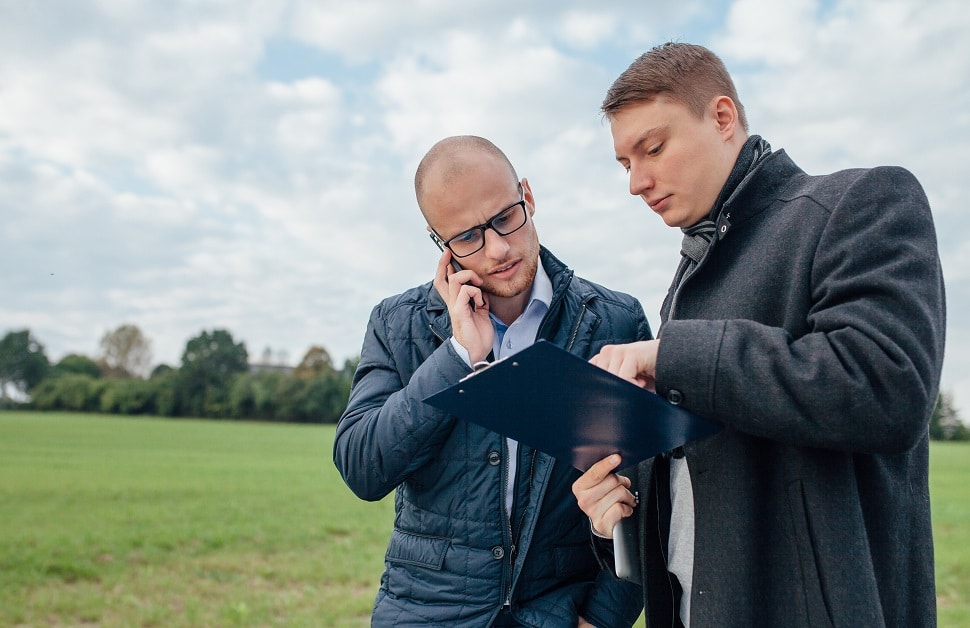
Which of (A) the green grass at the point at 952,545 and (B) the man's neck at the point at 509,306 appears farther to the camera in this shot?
(A) the green grass at the point at 952,545

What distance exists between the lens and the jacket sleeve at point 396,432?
9.23ft

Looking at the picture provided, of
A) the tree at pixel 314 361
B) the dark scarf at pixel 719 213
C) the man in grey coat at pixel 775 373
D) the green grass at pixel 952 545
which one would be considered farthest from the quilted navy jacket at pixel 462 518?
the tree at pixel 314 361

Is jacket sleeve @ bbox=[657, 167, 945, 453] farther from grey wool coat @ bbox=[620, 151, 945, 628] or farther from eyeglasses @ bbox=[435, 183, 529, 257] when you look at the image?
eyeglasses @ bbox=[435, 183, 529, 257]

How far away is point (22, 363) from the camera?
10781 centimetres

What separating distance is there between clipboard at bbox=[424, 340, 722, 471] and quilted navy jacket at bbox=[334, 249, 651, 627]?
646 mm

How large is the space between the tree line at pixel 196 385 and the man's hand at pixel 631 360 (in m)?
63.2

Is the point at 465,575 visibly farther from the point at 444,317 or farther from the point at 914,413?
the point at 914,413

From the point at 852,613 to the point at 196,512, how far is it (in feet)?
53.6

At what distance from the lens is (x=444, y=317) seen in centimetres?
321

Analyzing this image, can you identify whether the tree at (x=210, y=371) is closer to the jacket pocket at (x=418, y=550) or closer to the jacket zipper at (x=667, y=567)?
the jacket pocket at (x=418, y=550)

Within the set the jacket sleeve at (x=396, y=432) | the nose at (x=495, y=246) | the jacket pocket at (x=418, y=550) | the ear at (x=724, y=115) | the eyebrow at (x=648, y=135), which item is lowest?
the jacket pocket at (x=418, y=550)

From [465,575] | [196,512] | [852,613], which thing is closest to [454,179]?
[465,575]

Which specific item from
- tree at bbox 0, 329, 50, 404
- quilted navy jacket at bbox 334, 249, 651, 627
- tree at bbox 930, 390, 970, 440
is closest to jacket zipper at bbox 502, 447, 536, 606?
quilted navy jacket at bbox 334, 249, 651, 627

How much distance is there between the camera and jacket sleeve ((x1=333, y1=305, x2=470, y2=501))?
2.81m
